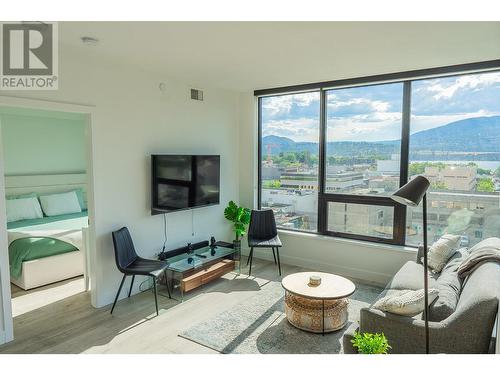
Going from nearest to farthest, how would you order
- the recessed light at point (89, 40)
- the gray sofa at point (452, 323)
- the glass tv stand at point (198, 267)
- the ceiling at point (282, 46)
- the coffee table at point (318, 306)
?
the gray sofa at point (452, 323), the ceiling at point (282, 46), the recessed light at point (89, 40), the coffee table at point (318, 306), the glass tv stand at point (198, 267)

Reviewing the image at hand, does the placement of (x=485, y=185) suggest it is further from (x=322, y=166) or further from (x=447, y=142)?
(x=322, y=166)

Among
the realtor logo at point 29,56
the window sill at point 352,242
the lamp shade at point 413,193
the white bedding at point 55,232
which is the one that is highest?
the realtor logo at point 29,56

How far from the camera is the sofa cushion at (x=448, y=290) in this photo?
2428mm

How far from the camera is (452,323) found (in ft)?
7.22

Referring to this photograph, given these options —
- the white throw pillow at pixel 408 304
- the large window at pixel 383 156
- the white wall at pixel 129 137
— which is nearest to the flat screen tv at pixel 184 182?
the white wall at pixel 129 137

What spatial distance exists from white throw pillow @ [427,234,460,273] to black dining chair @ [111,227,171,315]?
285 cm

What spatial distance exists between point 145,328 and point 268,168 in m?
3.12

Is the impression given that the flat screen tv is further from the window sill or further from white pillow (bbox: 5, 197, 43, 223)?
white pillow (bbox: 5, 197, 43, 223)

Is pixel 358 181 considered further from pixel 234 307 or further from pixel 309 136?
pixel 234 307

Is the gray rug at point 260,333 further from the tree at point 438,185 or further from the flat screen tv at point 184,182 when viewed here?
the tree at point 438,185

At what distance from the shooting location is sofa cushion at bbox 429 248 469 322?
2428 millimetres

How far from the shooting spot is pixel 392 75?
437 centimetres

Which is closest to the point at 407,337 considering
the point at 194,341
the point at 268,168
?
the point at 194,341

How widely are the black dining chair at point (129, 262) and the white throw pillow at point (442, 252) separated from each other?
285 centimetres
